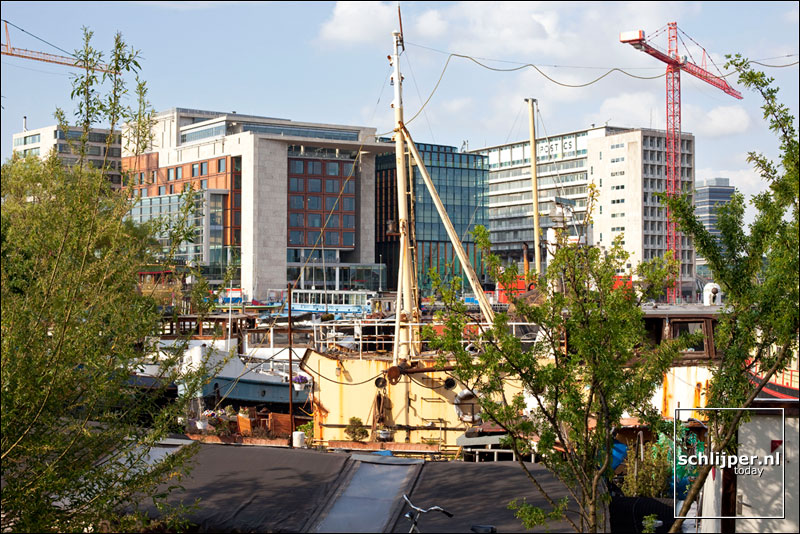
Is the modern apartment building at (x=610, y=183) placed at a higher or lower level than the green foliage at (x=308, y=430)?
higher

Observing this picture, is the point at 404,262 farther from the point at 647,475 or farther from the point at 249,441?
the point at 647,475

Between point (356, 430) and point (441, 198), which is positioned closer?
point (356, 430)

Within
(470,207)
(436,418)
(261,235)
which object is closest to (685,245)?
(470,207)

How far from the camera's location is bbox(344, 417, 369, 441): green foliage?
74.1 feet

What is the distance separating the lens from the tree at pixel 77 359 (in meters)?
9.11

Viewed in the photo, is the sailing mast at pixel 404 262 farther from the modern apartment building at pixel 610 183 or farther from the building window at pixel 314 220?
the modern apartment building at pixel 610 183

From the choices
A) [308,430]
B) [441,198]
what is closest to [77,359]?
[308,430]

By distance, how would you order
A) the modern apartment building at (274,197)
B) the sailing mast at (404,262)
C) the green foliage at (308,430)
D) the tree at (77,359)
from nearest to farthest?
1. the tree at (77,359)
2. the sailing mast at (404,262)
3. the green foliage at (308,430)
4. the modern apartment building at (274,197)

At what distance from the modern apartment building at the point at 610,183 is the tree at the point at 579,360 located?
339 ft

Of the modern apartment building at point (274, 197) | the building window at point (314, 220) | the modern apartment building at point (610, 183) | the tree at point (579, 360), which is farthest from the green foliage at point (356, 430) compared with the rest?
the modern apartment building at point (610, 183)

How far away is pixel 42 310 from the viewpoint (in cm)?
909

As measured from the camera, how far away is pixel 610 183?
412 ft

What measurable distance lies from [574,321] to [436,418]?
41.9ft

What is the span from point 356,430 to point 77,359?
13.8m
